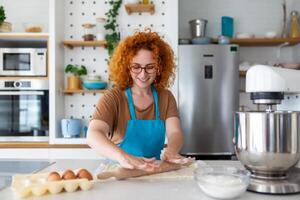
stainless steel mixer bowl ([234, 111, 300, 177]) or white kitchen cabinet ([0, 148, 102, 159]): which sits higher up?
stainless steel mixer bowl ([234, 111, 300, 177])

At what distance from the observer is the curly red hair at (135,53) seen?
152 cm

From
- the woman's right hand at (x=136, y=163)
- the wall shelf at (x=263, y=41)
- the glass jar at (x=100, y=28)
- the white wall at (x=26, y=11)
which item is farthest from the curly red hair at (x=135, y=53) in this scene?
the white wall at (x=26, y=11)

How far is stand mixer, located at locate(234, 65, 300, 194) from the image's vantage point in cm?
99

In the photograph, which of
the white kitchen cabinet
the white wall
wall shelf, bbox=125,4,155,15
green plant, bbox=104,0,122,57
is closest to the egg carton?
the white kitchen cabinet

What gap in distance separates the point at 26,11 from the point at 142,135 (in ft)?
7.76

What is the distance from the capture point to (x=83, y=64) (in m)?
3.20

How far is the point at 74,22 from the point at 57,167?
6.76 ft

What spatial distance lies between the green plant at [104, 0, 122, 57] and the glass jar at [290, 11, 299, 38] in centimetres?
177

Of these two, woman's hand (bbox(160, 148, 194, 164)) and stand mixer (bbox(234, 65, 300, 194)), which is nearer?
stand mixer (bbox(234, 65, 300, 194))

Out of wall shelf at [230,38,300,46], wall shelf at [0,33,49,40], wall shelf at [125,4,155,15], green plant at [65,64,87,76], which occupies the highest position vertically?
wall shelf at [125,4,155,15]

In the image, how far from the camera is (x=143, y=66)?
1.50 m

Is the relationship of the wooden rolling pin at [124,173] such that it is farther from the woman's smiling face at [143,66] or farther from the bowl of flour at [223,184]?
the woman's smiling face at [143,66]

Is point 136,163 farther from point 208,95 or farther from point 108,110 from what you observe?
point 208,95

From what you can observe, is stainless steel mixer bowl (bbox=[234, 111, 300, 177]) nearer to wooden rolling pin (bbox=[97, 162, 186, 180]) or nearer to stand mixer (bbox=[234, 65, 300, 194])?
stand mixer (bbox=[234, 65, 300, 194])
